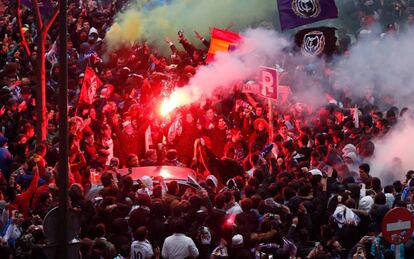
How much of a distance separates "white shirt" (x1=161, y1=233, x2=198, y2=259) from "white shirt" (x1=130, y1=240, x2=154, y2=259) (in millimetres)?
193

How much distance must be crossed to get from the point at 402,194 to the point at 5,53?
12712mm

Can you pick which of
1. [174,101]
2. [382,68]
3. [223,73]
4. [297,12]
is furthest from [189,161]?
[382,68]

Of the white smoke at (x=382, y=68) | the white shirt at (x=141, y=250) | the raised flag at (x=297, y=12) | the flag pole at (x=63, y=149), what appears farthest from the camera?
the white smoke at (x=382, y=68)

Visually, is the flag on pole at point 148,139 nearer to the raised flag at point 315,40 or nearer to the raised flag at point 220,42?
the raised flag at point 220,42

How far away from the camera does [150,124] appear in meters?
18.6

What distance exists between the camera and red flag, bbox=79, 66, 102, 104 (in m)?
18.5

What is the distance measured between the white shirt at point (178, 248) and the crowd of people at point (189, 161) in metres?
0.01

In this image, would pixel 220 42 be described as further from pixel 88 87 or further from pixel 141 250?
pixel 141 250

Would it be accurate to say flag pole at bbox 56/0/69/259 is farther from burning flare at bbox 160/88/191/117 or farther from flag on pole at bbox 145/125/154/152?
burning flare at bbox 160/88/191/117

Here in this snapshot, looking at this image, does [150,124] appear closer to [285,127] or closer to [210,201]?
[285,127]

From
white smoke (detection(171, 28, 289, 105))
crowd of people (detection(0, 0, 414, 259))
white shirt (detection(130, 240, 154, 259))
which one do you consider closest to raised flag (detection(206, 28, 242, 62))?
white smoke (detection(171, 28, 289, 105))

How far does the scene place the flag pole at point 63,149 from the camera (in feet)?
36.8

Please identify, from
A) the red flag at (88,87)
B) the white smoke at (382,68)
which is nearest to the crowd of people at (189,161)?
the red flag at (88,87)

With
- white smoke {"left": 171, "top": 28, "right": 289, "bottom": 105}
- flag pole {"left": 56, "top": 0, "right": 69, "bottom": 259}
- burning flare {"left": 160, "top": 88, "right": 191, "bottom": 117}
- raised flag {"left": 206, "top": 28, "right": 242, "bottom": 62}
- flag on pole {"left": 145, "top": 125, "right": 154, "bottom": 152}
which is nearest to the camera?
flag pole {"left": 56, "top": 0, "right": 69, "bottom": 259}
